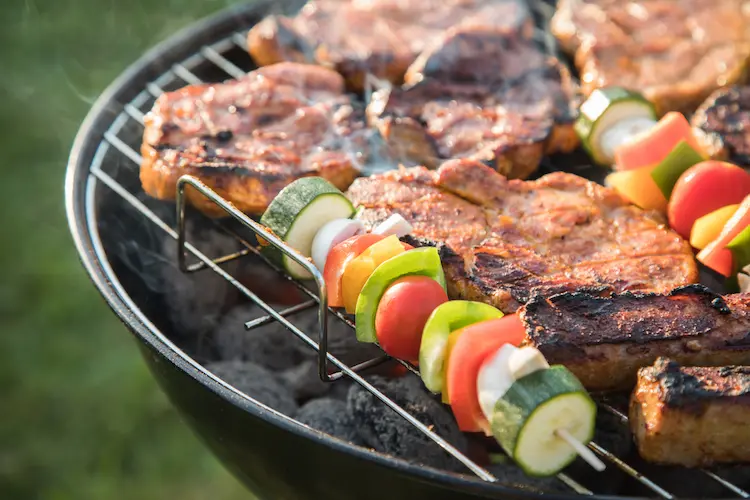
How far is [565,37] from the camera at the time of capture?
452 cm

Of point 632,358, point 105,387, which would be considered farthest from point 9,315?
point 632,358

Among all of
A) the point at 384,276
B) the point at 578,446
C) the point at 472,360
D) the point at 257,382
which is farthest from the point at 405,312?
the point at 257,382

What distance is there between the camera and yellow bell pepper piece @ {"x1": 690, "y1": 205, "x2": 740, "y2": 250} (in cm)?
323

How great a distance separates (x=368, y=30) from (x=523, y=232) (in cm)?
169

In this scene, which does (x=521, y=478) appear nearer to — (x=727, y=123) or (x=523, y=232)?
(x=523, y=232)

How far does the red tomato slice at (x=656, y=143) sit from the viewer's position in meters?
3.55

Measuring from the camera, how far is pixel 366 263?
294 centimetres

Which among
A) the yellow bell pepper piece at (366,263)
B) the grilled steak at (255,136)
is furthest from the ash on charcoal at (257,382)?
the yellow bell pepper piece at (366,263)

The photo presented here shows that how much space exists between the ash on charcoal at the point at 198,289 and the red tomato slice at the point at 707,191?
6.27 ft

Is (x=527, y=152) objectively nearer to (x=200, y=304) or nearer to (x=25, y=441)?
(x=200, y=304)

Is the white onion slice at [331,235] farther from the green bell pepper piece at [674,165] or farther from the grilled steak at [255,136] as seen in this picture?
the green bell pepper piece at [674,165]

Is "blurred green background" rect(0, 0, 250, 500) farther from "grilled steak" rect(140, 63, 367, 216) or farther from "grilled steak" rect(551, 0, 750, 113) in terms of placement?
"grilled steak" rect(551, 0, 750, 113)

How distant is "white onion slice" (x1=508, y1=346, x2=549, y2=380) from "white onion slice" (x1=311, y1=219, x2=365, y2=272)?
0.87 m

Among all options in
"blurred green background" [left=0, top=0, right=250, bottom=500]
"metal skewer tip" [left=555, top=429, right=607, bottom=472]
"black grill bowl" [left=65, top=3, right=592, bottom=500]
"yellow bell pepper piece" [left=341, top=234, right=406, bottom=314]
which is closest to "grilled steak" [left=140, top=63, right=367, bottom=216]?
"black grill bowl" [left=65, top=3, right=592, bottom=500]
